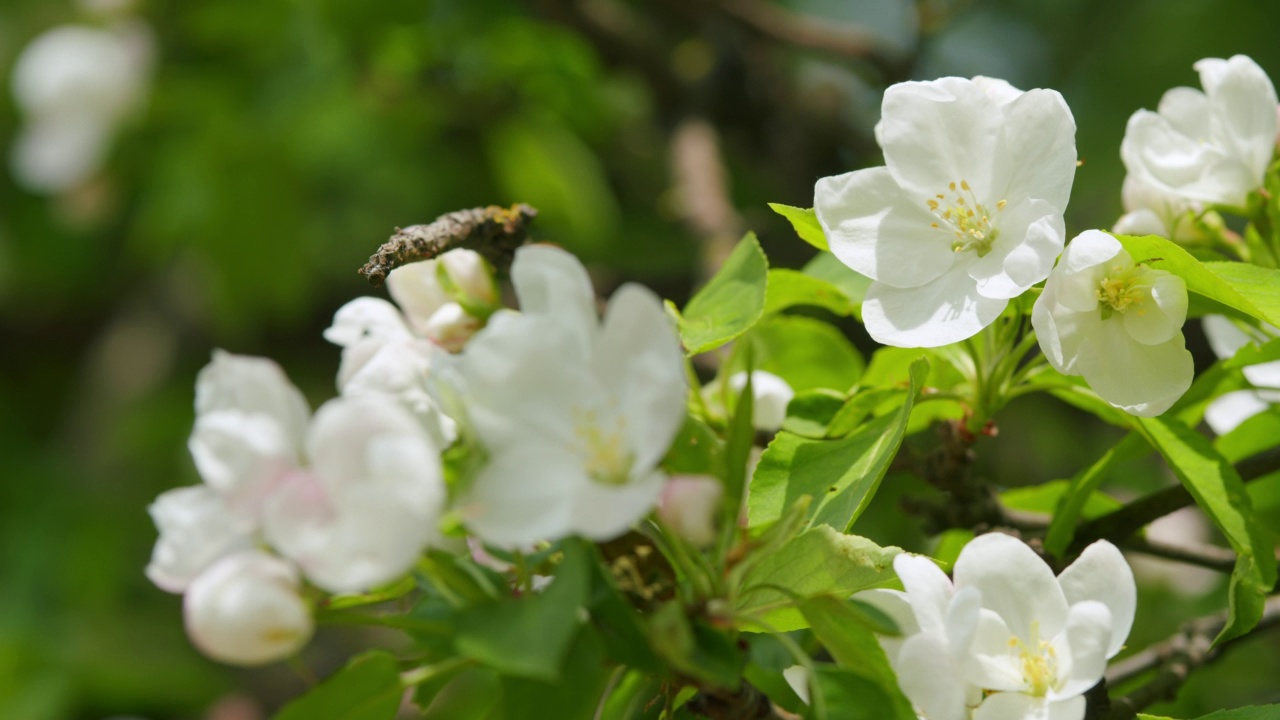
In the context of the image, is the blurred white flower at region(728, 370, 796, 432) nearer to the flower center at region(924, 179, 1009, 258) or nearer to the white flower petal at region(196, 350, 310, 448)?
the flower center at region(924, 179, 1009, 258)

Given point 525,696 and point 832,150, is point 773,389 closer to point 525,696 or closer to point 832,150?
point 525,696

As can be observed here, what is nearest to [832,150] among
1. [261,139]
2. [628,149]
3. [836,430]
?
[628,149]

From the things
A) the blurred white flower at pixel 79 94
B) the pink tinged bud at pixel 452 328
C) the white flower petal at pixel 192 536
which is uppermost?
the white flower petal at pixel 192 536

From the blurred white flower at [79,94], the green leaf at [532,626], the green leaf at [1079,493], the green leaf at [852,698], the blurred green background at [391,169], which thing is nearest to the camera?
the green leaf at [532,626]

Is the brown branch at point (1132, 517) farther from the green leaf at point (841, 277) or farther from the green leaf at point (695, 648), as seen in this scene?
the green leaf at point (695, 648)

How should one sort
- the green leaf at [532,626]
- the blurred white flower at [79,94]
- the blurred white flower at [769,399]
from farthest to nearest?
the blurred white flower at [79,94] < the blurred white flower at [769,399] < the green leaf at [532,626]

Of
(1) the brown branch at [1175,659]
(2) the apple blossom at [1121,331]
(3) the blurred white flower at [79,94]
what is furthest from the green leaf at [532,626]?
(3) the blurred white flower at [79,94]

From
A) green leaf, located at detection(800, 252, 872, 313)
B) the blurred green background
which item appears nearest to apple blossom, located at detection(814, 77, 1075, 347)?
green leaf, located at detection(800, 252, 872, 313)
